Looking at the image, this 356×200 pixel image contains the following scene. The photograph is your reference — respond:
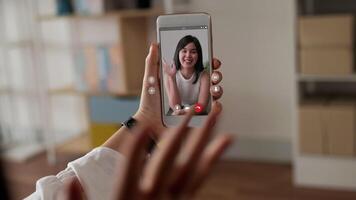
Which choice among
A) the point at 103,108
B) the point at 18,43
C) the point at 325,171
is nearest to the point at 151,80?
the point at 325,171

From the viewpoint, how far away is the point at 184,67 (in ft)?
1.32

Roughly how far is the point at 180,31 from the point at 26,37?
2.70 metres

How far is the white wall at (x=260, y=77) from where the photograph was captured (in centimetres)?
235

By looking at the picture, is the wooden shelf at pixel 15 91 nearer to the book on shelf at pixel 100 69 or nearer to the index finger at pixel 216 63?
the book on shelf at pixel 100 69

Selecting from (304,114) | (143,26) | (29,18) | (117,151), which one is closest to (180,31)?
(117,151)

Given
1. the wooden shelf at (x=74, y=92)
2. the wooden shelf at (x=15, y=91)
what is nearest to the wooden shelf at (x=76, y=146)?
the wooden shelf at (x=74, y=92)

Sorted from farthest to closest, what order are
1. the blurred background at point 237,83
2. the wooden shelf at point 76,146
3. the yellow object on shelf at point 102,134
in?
the blurred background at point 237,83, the wooden shelf at point 76,146, the yellow object on shelf at point 102,134

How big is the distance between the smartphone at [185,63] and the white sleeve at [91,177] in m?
0.06

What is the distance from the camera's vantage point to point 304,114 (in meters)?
2.03

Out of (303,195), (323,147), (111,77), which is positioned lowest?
(303,195)

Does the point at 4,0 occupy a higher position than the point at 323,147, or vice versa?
the point at 4,0

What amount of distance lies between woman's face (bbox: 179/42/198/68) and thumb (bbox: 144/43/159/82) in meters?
0.02

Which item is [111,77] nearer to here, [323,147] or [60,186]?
[323,147]

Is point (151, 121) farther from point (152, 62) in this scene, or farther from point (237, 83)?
point (237, 83)
